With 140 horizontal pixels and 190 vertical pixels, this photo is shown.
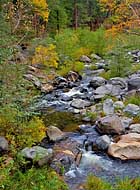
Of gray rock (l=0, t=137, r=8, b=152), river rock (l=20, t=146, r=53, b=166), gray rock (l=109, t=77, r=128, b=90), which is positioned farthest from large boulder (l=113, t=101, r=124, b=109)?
gray rock (l=0, t=137, r=8, b=152)

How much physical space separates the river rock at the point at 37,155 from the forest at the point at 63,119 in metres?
0.03

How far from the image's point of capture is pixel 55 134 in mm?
12828

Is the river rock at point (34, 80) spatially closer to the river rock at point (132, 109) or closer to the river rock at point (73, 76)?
the river rock at point (73, 76)

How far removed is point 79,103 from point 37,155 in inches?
315

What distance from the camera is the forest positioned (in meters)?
9.43

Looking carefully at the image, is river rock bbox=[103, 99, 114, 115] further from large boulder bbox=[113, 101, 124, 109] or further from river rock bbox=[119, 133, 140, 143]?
river rock bbox=[119, 133, 140, 143]

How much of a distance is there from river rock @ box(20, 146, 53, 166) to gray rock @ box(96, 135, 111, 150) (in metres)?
2.43

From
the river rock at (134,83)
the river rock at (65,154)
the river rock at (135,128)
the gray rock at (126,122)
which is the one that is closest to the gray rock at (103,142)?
the river rock at (65,154)

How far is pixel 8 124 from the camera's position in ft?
35.1

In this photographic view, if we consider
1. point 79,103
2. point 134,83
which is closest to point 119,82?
point 134,83

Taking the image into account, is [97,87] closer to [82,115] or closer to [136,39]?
[82,115]

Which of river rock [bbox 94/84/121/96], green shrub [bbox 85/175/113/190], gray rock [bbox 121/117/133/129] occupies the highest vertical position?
green shrub [bbox 85/175/113/190]

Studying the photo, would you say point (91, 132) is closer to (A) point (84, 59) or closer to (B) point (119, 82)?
(B) point (119, 82)

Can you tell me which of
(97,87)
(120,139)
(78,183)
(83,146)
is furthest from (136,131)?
(97,87)
